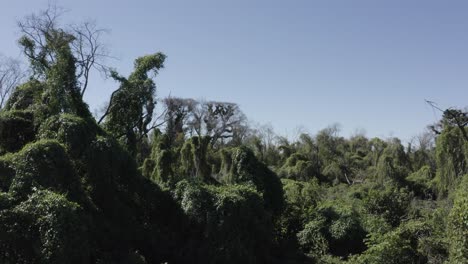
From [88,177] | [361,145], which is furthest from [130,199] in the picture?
[361,145]

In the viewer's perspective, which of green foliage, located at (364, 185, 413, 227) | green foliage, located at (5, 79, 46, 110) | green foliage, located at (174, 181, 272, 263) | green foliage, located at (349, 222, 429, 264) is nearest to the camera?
green foliage, located at (349, 222, 429, 264)

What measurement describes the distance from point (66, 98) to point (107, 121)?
3.58m

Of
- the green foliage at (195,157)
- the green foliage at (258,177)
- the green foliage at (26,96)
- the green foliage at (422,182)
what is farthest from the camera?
the green foliage at (422,182)

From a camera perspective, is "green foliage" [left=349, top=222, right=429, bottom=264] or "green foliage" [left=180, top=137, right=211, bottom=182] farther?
"green foliage" [left=180, top=137, right=211, bottom=182]

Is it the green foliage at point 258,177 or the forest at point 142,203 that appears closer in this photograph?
the forest at point 142,203

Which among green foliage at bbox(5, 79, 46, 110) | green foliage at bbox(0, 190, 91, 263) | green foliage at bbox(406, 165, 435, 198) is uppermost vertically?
green foliage at bbox(5, 79, 46, 110)

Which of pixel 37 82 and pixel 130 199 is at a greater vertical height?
pixel 37 82

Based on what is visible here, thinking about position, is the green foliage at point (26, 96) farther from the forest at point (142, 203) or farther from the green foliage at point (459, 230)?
the green foliage at point (459, 230)

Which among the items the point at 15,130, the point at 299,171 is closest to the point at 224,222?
the point at 15,130

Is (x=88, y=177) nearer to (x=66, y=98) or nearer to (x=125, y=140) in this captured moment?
(x=66, y=98)

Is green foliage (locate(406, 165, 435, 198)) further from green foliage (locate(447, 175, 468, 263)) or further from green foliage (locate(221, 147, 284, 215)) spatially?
green foliage (locate(447, 175, 468, 263))

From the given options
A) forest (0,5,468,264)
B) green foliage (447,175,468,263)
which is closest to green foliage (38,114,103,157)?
forest (0,5,468,264)

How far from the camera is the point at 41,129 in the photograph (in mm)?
12039

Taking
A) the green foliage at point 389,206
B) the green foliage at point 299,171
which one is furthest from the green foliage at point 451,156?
the green foliage at point 299,171
